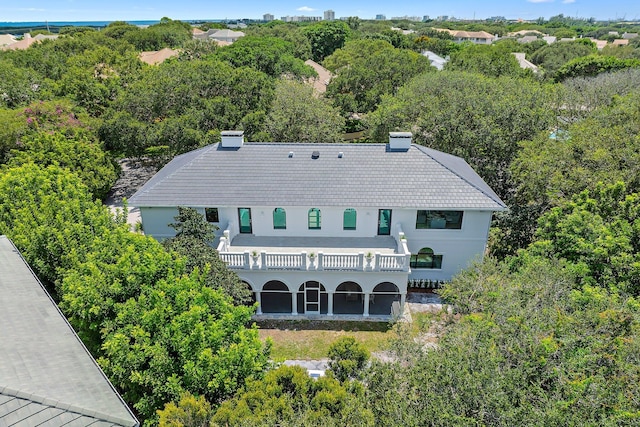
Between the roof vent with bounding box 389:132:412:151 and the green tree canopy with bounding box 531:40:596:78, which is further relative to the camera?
the green tree canopy with bounding box 531:40:596:78

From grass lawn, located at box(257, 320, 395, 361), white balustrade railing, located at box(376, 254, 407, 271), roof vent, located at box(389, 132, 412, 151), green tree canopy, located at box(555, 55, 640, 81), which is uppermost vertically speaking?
green tree canopy, located at box(555, 55, 640, 81)

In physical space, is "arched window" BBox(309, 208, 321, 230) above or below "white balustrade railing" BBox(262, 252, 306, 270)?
above

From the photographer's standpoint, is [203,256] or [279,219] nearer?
[203,256]

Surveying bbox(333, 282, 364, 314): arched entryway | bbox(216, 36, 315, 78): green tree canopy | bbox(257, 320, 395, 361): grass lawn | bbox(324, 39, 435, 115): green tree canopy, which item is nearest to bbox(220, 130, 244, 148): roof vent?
bbox(333, 282, 364, 314): arched entryway

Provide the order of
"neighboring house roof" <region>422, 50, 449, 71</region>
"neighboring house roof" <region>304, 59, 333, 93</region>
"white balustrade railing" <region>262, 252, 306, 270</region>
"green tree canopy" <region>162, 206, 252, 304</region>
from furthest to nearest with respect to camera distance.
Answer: "neighboring house roof" <region>422, 50, 449, 71</region> → "neighboring house roof" <region>304, 59, 333, 93</region> → "white balustrade railing" <region>262, 252, 306, 270</region> → "green tree canopy" <region>162, 206, 252, 304</region>

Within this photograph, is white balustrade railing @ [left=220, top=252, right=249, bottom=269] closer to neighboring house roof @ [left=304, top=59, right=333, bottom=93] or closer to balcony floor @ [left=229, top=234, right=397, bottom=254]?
balcony floor @ [left=229, top=234, right=397, bottom=254]

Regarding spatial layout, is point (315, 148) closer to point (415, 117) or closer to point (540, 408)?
point (415, 117)

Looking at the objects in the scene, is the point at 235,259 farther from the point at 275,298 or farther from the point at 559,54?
the point at 559,54

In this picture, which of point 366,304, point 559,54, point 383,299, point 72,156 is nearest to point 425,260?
point 383,299
